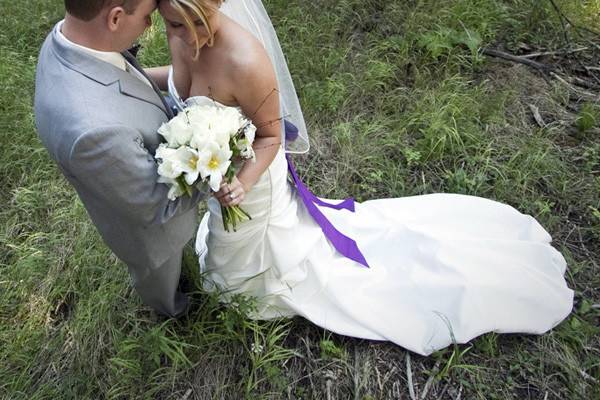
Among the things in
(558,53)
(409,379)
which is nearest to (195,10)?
(409,379)

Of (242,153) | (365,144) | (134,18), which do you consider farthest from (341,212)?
(134,18)

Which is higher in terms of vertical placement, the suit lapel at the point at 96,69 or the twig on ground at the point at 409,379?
the suit lapel at the point at 96,69

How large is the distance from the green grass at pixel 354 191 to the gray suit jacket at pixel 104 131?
83 cm

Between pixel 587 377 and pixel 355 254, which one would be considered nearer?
pixel 587 377

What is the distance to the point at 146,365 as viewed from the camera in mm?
2260

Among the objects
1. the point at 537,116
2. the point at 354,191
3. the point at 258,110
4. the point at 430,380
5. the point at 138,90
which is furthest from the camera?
the point at 537,116

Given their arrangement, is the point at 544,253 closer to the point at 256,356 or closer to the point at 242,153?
the point at 256,356

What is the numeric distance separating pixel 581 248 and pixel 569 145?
907 mm

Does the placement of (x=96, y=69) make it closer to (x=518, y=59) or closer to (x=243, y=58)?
(x=243, y=58)

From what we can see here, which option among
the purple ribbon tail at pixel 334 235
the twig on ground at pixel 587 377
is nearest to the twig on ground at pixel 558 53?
the purple ribbon tail at pixel 334 235

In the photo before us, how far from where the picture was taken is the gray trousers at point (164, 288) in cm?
201

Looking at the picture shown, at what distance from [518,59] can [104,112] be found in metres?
3.53

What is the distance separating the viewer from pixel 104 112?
1.39m

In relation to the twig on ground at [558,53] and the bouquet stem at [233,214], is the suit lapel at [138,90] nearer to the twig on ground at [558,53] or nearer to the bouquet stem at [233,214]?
the bouquet stem at [233,214]
